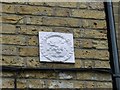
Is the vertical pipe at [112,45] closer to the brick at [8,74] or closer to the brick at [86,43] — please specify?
the brick at [86,43]

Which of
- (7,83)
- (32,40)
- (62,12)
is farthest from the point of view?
(62,12)

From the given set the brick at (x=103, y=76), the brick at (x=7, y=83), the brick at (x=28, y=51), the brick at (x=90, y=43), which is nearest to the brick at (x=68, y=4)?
the brick at (x=90, y=43)

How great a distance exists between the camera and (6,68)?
6.19 feet

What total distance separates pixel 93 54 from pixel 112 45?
17 centimetres

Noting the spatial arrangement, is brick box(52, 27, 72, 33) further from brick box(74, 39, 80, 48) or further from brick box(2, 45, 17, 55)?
brick box(2, 45, 17, 55)

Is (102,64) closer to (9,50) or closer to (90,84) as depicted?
(90,84)

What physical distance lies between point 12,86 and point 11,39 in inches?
10.2

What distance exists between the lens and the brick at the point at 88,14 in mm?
2113

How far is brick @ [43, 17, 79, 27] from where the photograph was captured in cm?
205

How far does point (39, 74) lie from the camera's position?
193 centimetres

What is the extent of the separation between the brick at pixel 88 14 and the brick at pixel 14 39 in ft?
1.10

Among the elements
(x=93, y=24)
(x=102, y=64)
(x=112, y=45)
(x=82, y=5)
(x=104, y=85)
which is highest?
(x=82, y=5)

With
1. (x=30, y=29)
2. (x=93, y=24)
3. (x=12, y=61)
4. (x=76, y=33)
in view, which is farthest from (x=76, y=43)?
(x=12, y=61)

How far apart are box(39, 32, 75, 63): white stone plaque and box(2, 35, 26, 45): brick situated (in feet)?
0.32
